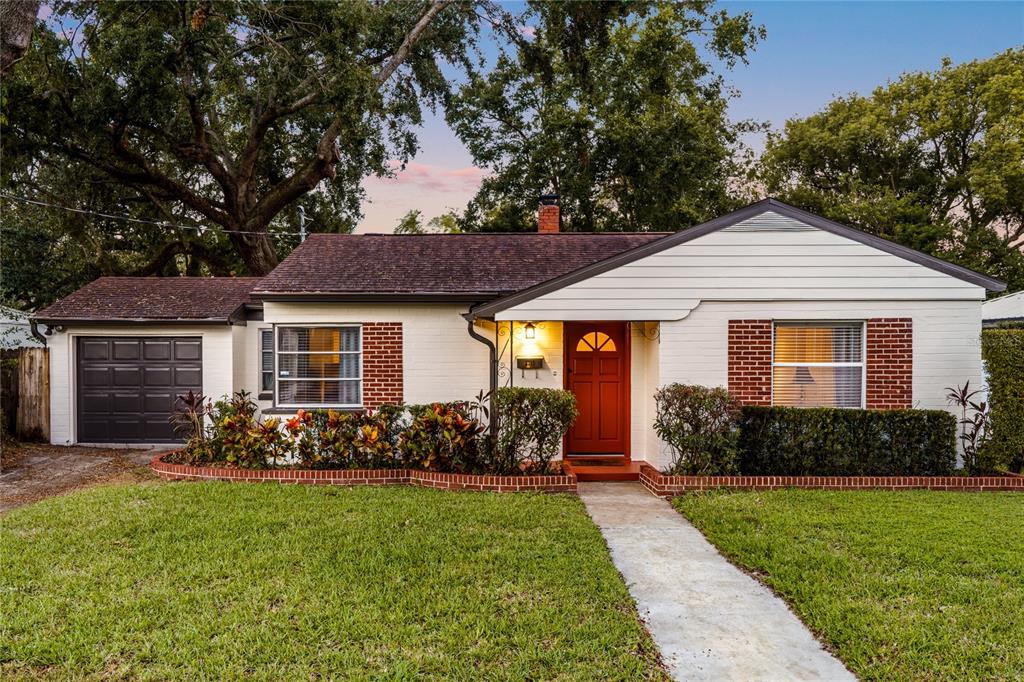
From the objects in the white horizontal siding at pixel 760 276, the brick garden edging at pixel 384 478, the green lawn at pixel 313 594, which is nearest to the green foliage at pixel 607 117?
the white horizontal siding at pixel 760 276

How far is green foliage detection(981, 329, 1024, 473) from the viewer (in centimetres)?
775

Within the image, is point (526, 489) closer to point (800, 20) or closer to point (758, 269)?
point (758, 269)

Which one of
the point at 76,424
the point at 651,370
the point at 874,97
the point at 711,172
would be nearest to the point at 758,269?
the point at 651,370

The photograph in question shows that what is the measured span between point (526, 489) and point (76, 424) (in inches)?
390

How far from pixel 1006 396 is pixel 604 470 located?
17.7 ft

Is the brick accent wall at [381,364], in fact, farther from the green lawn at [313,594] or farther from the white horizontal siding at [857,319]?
the white horizontal siding at [857,319]

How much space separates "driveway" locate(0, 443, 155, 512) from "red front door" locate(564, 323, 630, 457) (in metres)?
6.57

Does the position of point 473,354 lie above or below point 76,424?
above

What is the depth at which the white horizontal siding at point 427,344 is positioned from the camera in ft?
32.3

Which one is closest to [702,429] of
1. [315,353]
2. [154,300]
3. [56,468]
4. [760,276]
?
[760,276]

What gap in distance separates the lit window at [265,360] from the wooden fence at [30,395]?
410 centimetres

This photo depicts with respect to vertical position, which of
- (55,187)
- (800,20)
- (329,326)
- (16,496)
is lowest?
(16,496)

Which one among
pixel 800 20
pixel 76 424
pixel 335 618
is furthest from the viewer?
pixel 800 20

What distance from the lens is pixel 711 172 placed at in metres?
21.3
